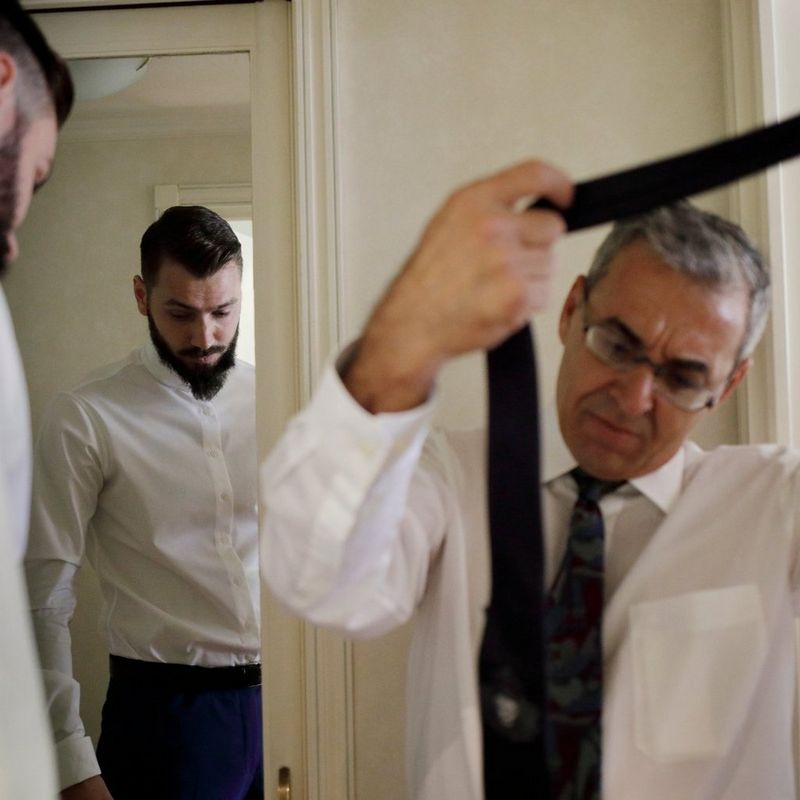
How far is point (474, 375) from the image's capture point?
142 cm

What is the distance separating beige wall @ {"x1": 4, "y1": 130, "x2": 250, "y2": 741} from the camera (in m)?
1.41

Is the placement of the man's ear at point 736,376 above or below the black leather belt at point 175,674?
above

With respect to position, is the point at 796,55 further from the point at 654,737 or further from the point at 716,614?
the point at 654,737

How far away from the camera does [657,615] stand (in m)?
1.09

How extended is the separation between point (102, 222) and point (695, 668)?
1051mm

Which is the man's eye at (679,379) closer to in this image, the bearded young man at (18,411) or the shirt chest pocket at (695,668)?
the shirt chest pocket at (695,668)

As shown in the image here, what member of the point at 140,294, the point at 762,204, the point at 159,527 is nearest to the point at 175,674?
the point at 159,527

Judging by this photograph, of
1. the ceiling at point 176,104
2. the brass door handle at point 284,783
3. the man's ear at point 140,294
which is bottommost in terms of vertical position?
the brass door handle at point 284,783

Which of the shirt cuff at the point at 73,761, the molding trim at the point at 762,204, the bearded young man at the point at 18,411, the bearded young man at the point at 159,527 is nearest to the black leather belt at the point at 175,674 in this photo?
the bearded young man at the point at 159,527

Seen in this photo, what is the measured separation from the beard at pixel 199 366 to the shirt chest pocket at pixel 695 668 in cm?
71

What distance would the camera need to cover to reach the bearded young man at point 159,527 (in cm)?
141

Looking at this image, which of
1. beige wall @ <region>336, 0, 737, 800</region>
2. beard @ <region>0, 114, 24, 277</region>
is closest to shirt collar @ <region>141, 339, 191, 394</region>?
beige wall @ <region>336, 0, 737, 800</region>

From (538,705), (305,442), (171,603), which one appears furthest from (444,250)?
(171,603)

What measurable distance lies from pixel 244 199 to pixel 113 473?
468 millimetres
